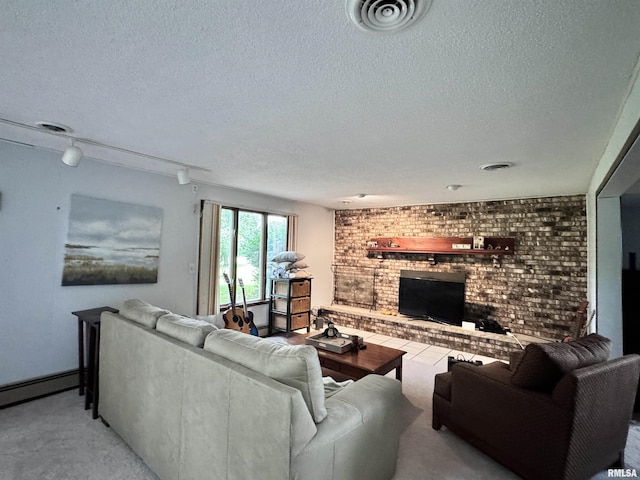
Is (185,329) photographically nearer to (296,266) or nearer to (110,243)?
(110,243)

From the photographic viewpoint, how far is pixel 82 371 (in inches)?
115

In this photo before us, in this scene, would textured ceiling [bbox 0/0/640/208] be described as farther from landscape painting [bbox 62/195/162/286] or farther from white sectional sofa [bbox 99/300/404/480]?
white sectional sofa [bbox 99/300/404/480]

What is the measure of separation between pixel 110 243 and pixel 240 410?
281 centimetres

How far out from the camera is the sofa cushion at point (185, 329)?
1824mm

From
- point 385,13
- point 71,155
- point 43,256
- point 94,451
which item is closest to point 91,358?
point 94,451

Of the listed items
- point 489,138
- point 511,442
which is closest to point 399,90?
point 489,138

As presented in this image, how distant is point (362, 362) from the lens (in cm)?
287

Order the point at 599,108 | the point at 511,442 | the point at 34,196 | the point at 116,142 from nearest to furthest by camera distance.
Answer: the point at 599,108, the point at 511,442, the point at 116,142, the point at 34,196

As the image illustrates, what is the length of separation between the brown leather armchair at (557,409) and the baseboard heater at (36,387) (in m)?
3.74

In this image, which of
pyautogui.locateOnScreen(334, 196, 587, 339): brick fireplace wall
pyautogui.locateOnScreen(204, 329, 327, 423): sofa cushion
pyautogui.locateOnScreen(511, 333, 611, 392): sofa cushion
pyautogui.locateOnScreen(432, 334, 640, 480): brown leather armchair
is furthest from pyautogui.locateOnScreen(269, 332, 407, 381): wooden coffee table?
pyautogui.locateOnScreen(334, 196, 587, 339): brick fireplace wall

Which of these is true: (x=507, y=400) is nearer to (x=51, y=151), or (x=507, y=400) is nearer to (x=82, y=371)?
(x=82, y=371)

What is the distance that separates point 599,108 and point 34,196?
4.44 meters

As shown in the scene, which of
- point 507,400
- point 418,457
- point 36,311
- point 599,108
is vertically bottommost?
point 418,457

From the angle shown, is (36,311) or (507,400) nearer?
(507,400)
